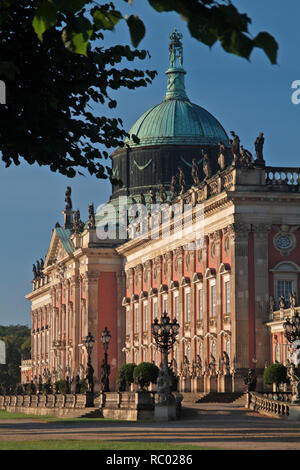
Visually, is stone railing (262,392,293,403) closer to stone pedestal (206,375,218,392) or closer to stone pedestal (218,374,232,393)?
stone pedestal (218,374,232,393)

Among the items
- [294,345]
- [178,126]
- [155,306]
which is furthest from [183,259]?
[294,345]

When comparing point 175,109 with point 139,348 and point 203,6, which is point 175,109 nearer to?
point 139,348

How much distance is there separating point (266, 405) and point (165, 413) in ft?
13.4

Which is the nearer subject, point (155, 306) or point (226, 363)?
point (226, 363)

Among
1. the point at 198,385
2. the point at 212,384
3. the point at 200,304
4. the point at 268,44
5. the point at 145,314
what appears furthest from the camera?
the point at 145,314

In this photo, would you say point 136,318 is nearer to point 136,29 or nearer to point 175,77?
point 175,77

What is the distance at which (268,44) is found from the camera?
8.47 metres

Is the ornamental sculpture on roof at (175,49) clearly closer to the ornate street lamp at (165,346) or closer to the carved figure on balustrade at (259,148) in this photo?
the carved figure on balustrade at (259,148)

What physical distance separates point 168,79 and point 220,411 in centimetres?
5100

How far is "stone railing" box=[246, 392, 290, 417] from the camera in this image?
124ft

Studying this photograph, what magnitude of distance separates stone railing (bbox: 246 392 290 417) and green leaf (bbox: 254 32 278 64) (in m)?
30.1

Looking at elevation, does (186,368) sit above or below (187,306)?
below

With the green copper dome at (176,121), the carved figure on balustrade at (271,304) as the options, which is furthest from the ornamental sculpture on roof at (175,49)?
the carved figure on balustrade at (271,304)

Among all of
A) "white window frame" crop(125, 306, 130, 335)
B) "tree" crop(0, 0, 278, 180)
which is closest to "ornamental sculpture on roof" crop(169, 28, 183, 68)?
"white window frame" crop(125, 306, 130, 335)
